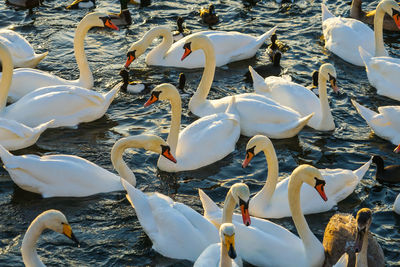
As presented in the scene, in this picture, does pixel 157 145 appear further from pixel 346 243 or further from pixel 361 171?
pixel 346 243

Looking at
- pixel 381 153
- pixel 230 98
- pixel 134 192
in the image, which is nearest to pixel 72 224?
pixel 134 192

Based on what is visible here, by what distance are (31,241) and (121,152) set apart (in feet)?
9.20

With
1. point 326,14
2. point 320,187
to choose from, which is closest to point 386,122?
point 320,187

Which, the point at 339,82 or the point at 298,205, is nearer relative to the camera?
the point at 298,205

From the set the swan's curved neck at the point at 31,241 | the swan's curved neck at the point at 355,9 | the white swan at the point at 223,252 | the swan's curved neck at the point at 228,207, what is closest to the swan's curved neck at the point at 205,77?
the swan's curved neck at the point at 228,207

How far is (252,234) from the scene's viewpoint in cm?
946

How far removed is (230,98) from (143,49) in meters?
2.82

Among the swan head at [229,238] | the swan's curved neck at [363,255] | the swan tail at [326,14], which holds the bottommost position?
the swan tail at [326,14]

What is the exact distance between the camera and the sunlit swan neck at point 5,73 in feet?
42.5

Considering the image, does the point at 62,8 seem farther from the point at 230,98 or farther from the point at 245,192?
the point at 245,192

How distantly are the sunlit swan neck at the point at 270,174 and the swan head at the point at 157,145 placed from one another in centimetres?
143

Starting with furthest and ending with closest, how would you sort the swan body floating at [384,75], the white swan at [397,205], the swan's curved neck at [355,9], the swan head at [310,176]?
the swan's curved neck at [355,9], the swan body floating at [384,75], the white swan at [397,205], the swan head at [310,176]

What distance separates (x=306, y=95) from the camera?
13.4m

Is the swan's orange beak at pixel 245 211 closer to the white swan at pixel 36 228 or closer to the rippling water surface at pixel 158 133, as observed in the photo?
the rippling water surface at pixel 158 133
